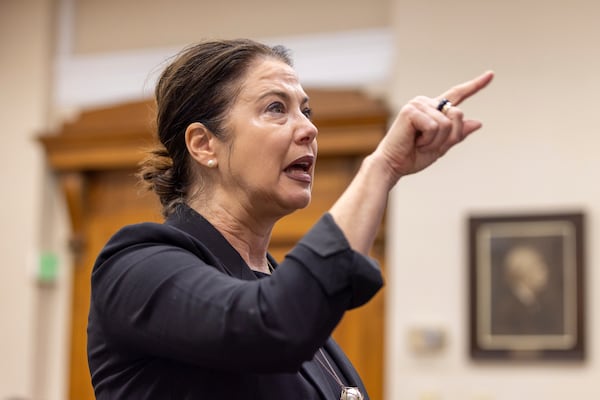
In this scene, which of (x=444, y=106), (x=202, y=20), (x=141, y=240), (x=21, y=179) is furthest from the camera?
(x=21, y=179)

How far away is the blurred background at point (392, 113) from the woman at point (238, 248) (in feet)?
12.1

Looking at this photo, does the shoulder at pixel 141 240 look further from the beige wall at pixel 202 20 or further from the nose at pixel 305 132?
the beige wall at pixel 202 20

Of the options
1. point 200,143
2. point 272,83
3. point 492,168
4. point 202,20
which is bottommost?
point 200,143

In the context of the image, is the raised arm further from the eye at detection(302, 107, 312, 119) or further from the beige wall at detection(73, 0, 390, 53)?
the beige wall at detection(73, 0, 390, 53)

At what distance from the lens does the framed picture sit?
5.41 m

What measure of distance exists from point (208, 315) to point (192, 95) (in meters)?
0.60

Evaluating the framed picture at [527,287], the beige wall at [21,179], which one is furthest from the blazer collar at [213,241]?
the beige wall at [21,179]

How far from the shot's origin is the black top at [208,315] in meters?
1.40

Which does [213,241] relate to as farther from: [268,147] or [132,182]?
[132,182]

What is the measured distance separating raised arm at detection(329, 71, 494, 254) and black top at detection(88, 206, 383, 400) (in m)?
0.03

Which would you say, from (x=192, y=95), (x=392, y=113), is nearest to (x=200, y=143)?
(x=192, y=95)

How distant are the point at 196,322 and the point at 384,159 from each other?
0.37m

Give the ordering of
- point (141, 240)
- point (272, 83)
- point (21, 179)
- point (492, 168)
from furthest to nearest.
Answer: point (21, 179) < point (492, 168) < point (272, 83) < point (141, 240)

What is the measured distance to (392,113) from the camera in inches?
236
